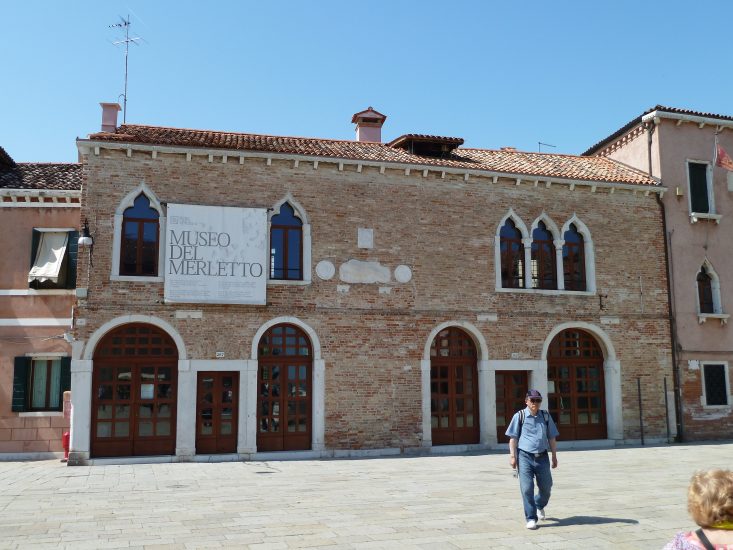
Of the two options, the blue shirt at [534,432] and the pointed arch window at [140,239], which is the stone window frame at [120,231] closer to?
the pointed arch window at [140,239]

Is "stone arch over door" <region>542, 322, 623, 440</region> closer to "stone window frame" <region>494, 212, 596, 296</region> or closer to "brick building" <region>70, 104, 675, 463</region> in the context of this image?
"brick building" <region>70, 104, 675, 463</region>

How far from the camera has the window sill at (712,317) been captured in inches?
750

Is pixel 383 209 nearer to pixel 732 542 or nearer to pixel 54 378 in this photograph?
pixel 54 378

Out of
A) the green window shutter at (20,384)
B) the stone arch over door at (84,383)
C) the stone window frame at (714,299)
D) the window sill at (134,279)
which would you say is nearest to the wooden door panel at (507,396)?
the stone window frame at (714,299)

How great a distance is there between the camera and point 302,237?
54.3ft

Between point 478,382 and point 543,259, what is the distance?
369 centimetres

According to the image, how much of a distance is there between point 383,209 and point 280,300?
338 cm

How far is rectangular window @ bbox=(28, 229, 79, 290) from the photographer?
56.8 ft

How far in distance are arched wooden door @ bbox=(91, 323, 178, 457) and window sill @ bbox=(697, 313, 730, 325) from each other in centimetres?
1366

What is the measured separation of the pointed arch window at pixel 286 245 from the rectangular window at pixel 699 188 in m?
11.1

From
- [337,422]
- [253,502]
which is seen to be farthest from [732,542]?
[337,422]

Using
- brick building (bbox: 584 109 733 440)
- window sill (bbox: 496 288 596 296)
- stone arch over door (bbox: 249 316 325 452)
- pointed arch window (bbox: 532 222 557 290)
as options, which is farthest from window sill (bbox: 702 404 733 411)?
stone arch over door (bbox: 249 316 325 452)

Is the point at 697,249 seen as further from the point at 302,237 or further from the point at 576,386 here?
the point at 302,237

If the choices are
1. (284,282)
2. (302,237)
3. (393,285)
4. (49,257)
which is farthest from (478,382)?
(49,257)
